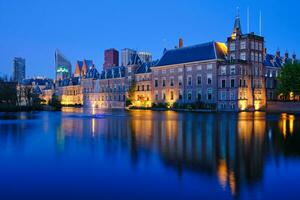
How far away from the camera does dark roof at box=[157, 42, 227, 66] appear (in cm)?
9194

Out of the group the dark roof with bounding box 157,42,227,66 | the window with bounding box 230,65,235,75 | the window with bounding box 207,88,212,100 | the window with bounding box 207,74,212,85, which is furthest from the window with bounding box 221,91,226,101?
the dark roof with bounding box 157,42,227,66

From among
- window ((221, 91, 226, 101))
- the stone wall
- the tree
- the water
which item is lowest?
the water

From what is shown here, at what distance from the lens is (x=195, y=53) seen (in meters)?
97.1

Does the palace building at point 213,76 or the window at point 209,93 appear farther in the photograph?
the window at point 209,93

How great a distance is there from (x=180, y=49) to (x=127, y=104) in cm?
2832

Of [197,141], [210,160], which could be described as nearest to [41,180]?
[210,160]

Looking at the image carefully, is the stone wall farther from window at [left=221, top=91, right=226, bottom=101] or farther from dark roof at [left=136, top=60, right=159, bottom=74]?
dark roof at [left=136, top=60, right=159, bottom=74]

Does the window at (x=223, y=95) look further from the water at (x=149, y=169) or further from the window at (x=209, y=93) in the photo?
the water at (x=149, y=169)

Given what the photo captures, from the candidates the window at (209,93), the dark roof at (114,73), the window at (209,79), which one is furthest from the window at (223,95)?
the dark roof at (114,73)

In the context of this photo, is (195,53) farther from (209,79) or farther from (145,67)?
(145,67)

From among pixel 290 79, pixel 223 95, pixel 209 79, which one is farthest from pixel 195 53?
A: pixel 290 79

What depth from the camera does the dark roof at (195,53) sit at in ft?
302

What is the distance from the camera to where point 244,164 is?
15570mm

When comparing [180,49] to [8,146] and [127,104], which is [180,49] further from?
[8,146]
